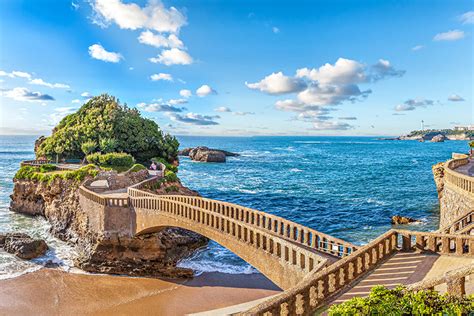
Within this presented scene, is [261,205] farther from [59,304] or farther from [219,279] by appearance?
[59,304]

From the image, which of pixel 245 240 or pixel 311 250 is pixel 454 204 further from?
pixel 245 240

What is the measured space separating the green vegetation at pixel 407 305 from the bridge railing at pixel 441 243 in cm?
620

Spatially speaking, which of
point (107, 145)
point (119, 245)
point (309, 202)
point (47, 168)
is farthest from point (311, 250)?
point (107, 145)

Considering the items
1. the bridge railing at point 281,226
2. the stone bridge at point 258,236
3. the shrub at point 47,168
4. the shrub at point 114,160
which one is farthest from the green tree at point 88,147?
the bridge railing at point 281,226

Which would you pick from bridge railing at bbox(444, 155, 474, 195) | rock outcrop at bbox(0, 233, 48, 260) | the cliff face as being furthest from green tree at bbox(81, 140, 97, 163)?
bridge railing at bbox(444, 155, 474, 195)

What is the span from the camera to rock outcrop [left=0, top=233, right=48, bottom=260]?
2900 cm

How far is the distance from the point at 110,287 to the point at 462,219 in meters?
22.1

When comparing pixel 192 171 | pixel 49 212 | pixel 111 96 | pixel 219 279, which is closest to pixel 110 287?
pixel 219 279

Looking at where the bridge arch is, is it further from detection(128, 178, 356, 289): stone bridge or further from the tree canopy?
the tree canopy

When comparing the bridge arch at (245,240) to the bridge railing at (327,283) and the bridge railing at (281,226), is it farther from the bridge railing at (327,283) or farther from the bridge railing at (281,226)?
the bridge railing at (327,283)

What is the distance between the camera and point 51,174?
3906cm

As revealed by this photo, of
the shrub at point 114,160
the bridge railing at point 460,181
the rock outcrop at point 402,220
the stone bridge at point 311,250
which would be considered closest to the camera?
the stone bridge at point 311,250

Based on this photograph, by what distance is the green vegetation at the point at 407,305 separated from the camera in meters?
6.62

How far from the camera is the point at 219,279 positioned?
25.7m
